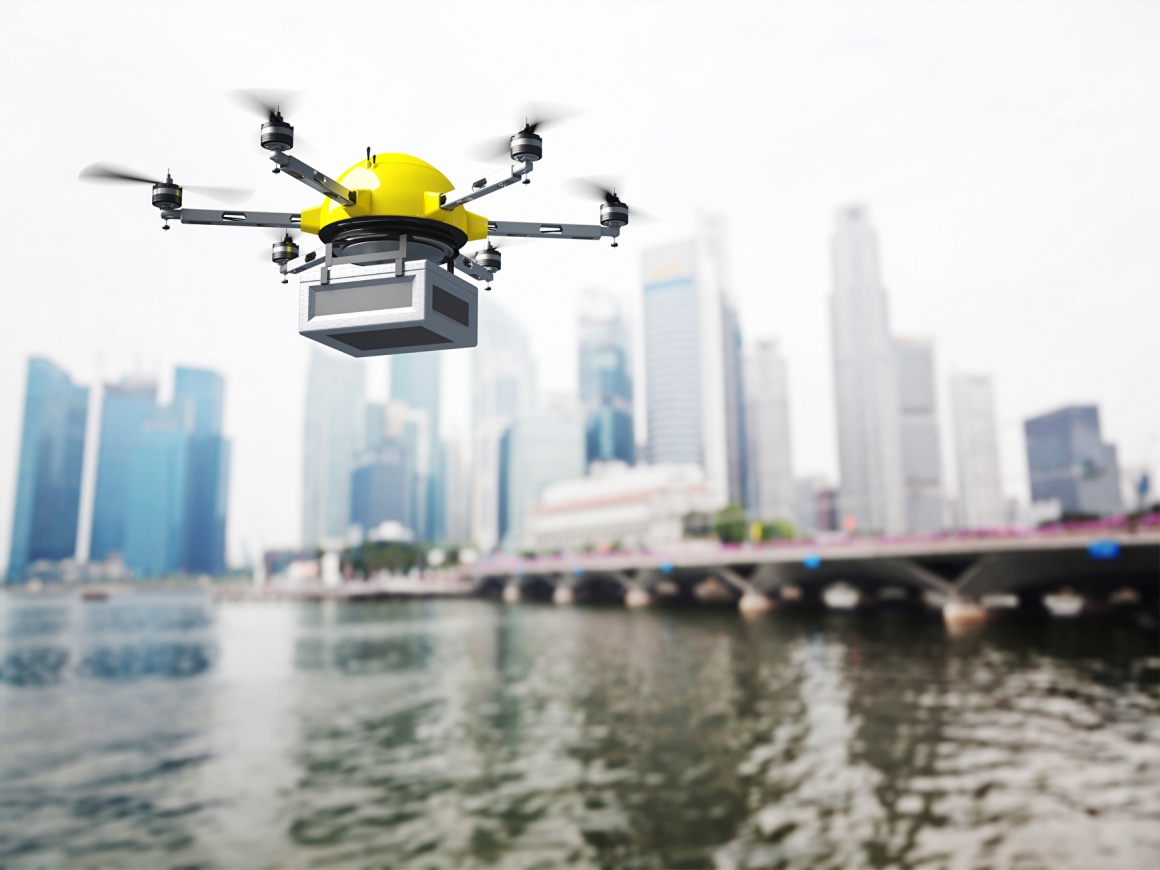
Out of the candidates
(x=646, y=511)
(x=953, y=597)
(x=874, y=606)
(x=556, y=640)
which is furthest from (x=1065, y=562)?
(x=646, y=511)

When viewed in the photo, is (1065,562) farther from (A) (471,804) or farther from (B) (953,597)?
(A) (471,804)

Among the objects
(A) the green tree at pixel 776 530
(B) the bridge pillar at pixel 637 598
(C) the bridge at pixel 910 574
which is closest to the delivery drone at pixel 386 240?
(C) the bridge at pixel 910 574

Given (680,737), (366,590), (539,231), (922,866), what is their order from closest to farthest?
1. (539,231)
2. (922,866)
3. (680,737)
4. (366,590)

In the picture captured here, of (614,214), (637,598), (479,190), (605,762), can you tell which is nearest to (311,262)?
(479,190)

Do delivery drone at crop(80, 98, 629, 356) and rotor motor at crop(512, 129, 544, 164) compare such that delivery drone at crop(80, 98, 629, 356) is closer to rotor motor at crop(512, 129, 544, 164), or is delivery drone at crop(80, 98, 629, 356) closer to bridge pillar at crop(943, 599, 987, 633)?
rotor motor at crop(512, 129, 544, 164)

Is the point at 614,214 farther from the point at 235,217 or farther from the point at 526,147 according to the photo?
the point at 235,217

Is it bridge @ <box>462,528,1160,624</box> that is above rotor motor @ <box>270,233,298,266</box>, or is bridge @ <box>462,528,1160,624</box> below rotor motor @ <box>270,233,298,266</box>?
Result: below

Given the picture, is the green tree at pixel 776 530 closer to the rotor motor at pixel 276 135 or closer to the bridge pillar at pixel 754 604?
the bridge pillar at pixel 754 604

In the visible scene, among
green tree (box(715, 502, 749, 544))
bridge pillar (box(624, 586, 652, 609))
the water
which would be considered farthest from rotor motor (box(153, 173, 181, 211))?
green tree (box(715, 502, 749, 544))
